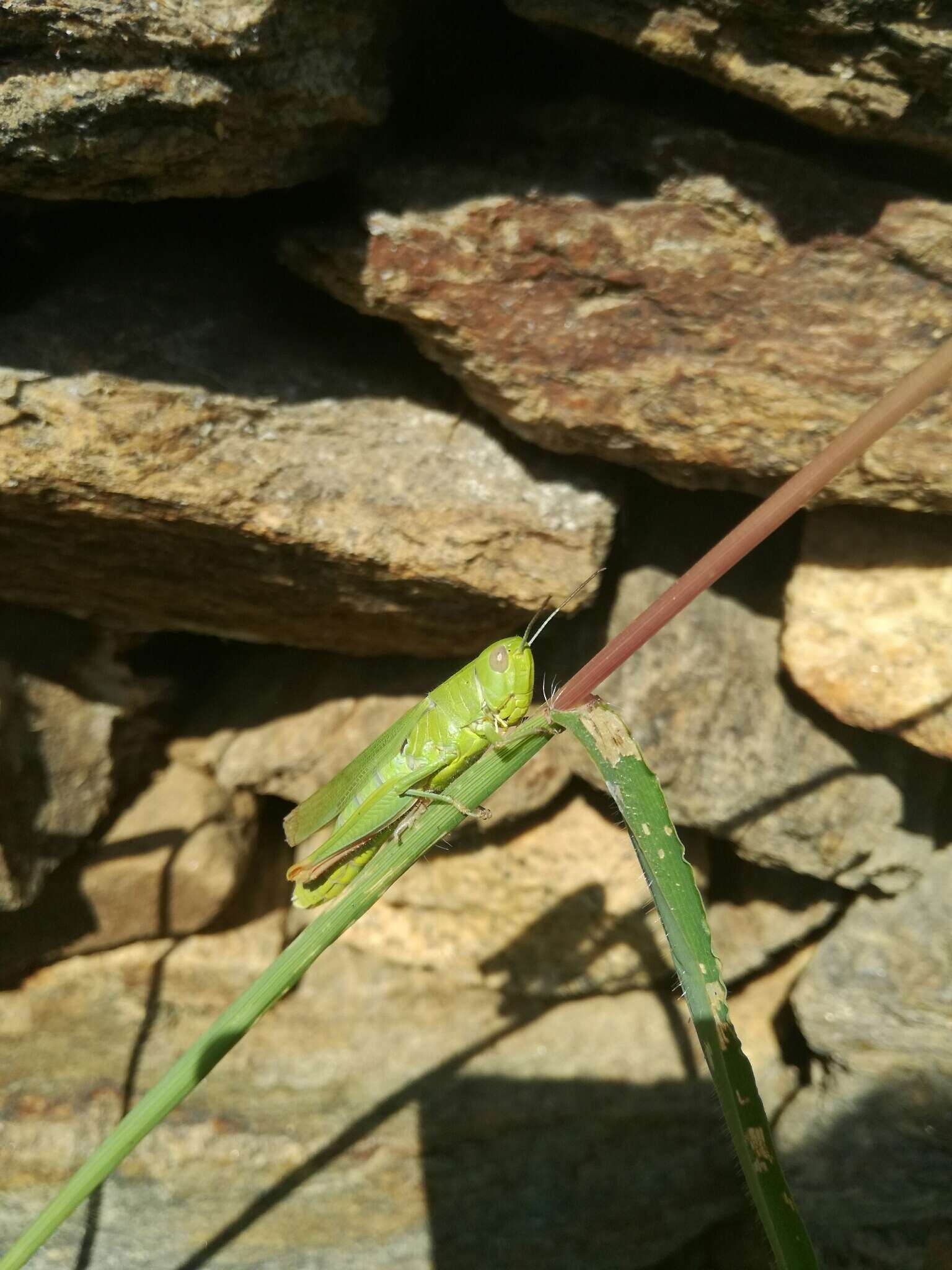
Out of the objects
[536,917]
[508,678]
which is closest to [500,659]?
[508,678]

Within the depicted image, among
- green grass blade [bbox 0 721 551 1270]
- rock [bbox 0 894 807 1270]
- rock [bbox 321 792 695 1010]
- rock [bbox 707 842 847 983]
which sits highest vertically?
green grass blade [bbox 0 721 551 1270]

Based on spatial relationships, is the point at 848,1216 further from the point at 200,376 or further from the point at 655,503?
the point at 200,376

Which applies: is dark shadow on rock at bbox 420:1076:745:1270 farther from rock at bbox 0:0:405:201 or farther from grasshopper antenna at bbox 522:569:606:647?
rock at bbox 0:0:405:201

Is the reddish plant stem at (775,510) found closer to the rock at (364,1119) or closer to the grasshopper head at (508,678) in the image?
the grasshopper head at (508,678)

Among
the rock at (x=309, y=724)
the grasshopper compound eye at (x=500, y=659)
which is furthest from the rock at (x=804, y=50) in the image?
the rock at (x=309, y=724)

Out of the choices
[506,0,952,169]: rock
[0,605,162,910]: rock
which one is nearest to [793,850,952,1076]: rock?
[506,0,952,169]: rock

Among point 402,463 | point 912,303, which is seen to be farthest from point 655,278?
point 402,463
